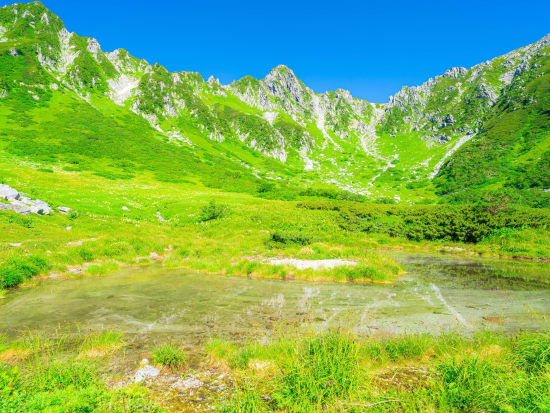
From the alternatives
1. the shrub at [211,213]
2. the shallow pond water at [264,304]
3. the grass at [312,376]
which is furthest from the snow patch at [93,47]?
the grass at [312,376]

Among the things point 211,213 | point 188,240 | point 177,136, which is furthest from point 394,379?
point 177,136

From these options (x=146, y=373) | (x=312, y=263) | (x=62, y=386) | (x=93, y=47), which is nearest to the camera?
(x=62, y=386)

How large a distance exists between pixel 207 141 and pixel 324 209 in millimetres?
121316

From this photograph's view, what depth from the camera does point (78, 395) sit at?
5.54 meters

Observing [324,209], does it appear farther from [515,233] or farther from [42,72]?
[42,72]

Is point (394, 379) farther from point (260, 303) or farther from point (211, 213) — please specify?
point (211, 213)

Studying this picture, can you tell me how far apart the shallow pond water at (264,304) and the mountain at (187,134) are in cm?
5942

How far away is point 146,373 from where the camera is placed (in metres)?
7.78

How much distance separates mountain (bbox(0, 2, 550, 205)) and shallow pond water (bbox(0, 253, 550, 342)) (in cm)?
5942

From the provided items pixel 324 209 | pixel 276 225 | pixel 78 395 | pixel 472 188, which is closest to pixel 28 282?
pixel 78 395

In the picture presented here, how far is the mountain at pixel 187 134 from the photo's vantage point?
85.6 meters

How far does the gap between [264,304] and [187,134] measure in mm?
149549

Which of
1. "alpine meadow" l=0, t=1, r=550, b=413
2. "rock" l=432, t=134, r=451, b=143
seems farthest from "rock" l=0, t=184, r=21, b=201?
"rock" l=432, t=134, r=451, b=143

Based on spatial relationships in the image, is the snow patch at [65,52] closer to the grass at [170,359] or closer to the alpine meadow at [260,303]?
the alpine meadow at [260,303]
